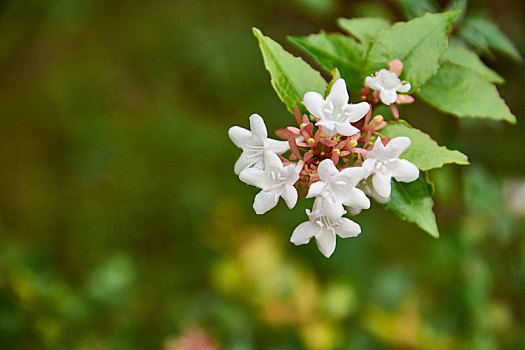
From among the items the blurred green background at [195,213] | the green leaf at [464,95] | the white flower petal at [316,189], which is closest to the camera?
the white flower petal at [316,189]

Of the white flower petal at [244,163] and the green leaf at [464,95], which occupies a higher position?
the white flower petal at [244,163]

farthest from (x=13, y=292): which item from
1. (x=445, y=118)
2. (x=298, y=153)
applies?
(x=445, y=118)

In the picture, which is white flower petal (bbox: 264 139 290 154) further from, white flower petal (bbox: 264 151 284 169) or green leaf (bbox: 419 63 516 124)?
green leaf (bbox: 419 63 516 124)

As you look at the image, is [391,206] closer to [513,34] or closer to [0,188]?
[513,34]

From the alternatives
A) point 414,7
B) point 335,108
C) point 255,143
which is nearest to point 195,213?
point 414,7

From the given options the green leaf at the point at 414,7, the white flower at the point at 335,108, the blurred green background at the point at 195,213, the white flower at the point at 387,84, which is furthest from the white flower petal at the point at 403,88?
the blurred green background at the point at 195,213

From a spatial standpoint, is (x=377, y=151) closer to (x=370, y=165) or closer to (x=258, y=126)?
(x=370, y=165)

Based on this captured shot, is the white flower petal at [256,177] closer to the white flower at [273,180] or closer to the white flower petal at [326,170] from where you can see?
the white flower at [273,180]
